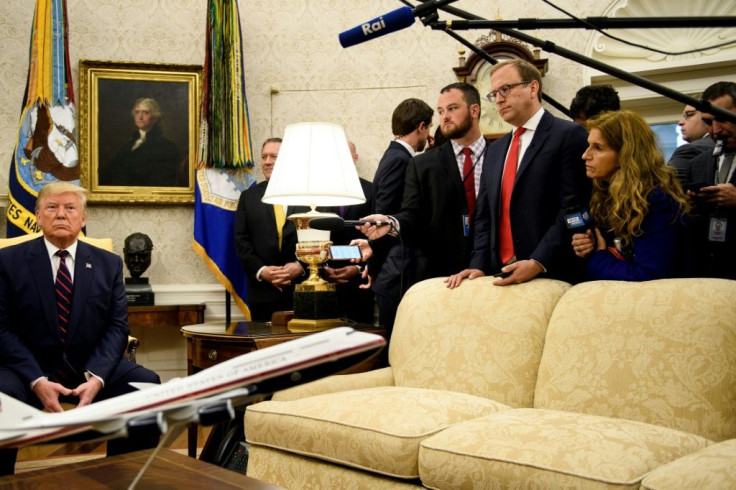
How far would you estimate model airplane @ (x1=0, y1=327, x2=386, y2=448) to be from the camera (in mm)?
1058

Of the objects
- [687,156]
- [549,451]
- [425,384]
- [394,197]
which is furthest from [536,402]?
[394,197]

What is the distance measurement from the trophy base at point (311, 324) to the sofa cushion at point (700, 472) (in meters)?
1.73

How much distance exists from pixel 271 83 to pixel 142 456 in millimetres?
3573

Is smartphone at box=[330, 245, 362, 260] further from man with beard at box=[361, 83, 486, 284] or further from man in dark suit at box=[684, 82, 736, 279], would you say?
man in dark suit at box=[684, 82, 736, 279]

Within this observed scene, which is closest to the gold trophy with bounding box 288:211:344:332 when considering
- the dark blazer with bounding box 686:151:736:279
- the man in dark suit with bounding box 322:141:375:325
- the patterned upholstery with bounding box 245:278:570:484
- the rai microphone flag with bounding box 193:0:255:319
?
the patterned upholstery with bounding box 245:278:570:484

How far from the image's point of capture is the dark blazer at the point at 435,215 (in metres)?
3.30

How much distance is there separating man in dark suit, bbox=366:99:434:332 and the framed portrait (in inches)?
72.5

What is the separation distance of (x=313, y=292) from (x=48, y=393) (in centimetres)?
115

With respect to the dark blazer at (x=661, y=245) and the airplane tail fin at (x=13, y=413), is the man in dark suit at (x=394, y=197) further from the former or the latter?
the airplane tail fin at (x=13, y=413)

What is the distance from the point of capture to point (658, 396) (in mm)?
2201

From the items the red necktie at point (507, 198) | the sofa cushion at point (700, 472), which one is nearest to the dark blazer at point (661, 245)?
the red necktie at point (507, 198)

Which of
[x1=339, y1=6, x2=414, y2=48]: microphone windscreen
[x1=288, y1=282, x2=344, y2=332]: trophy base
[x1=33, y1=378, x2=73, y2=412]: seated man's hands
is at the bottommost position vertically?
[x1=33, y1=378, x2=73, y2=412]: seated man's hands

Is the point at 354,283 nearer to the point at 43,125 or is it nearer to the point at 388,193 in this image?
the point at 388,193

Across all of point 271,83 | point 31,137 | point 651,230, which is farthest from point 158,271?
point 651,230
